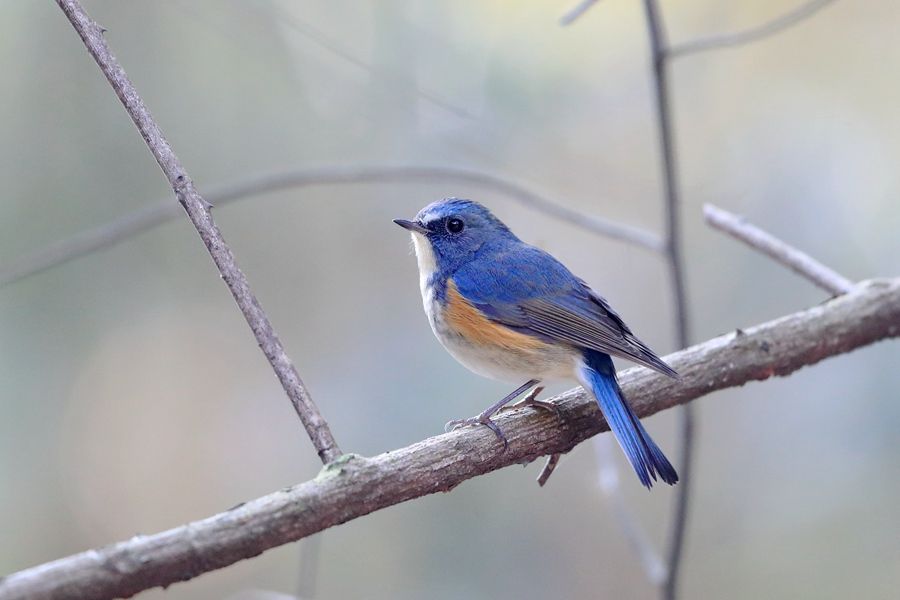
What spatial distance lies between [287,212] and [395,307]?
35.8 inches

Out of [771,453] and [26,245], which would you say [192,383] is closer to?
[26,245]

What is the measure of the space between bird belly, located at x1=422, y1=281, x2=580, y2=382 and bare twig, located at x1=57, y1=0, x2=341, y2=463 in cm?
114

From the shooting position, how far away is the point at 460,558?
4.75 meters

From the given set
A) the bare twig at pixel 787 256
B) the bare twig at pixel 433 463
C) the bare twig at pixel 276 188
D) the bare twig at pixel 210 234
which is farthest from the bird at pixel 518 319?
the bare twig at pixel 210 234

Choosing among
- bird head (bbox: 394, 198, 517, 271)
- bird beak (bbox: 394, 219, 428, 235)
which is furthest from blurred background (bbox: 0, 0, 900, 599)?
bird beak (bbox: 394, 219, 428, 235)

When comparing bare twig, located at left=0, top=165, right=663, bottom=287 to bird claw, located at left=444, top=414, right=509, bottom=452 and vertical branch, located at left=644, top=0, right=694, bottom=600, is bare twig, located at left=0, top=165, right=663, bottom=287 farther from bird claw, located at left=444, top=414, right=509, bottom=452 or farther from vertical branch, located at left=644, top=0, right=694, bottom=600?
bird claw, located at left=444, top=414, right=509, bottom=452

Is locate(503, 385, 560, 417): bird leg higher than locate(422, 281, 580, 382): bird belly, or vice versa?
locate(422, 281, 580, 382): bird belly

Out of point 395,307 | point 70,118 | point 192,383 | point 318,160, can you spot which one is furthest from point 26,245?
point 395,307

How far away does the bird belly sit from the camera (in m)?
3.36

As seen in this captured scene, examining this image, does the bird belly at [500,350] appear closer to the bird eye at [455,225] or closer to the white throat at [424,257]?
the white throat at [424,257]

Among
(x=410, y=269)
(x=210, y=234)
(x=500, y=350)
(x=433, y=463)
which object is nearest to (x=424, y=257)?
(x=500, y=350)

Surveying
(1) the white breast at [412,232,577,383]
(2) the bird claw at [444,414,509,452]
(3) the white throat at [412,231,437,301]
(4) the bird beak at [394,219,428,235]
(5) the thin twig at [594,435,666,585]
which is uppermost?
(4) the bird beak at [394,219,428,235]

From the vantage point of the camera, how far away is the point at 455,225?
12.9ft

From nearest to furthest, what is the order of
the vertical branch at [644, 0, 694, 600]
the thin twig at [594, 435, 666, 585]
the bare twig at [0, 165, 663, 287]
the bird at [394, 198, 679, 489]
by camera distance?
1. the bird at [394, 198, 679, 489]
2. the vertical branch at [644, 0, 694, 600]
3. the bare twig at [0, 165, 663, 287]
4. the thin twig at [594, 435, 666, 585]
